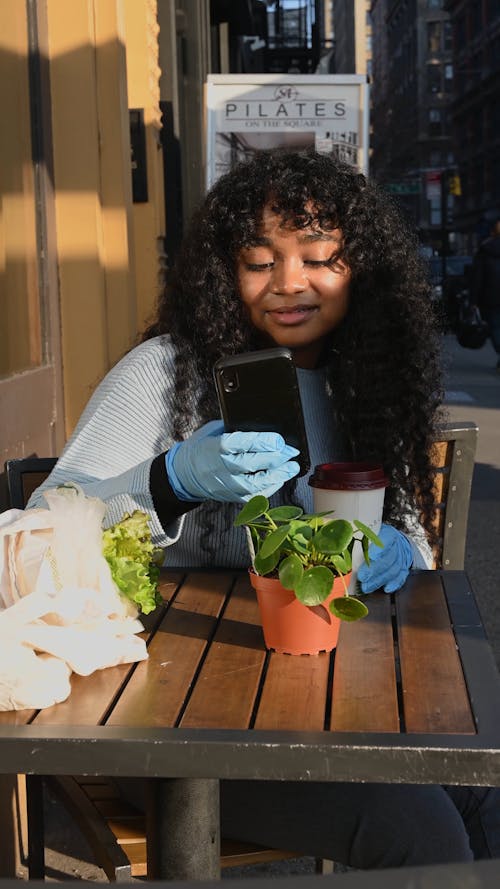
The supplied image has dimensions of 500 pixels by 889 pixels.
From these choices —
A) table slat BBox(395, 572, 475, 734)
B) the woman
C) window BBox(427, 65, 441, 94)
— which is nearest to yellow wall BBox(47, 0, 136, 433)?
the woman

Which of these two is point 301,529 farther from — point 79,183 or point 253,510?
point 79,183

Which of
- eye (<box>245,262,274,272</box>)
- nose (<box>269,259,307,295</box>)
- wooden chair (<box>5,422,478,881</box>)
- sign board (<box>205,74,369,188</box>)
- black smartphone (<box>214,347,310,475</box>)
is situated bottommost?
wooden chair (<box>5,422,478,881</box>)

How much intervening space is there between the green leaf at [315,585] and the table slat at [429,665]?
0.60 ft

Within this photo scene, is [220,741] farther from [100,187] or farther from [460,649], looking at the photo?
[100,187]

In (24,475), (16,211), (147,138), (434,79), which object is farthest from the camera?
(434,79)

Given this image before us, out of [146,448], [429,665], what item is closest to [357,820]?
[429,665]

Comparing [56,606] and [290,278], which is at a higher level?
[290,278]

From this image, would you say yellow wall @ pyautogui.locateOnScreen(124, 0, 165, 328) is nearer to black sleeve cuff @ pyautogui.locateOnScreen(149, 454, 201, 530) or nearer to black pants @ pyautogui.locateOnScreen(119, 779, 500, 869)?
black sleeve cuff @ pyautogui.locateOnScreen(149, 454, 201, 530)

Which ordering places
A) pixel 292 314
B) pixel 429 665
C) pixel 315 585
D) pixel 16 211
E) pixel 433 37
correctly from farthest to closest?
1. pixel 433 37
2. pixel 16 211
3. pixel 292 314
4. pixel 429 665
5. pixel 315 585

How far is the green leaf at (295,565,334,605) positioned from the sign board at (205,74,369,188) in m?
6.47

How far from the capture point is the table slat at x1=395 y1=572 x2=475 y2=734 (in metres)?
1.63

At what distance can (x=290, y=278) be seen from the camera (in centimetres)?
262

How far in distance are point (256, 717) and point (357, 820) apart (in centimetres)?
46

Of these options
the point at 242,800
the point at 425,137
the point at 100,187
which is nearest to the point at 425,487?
the point at 242,800
